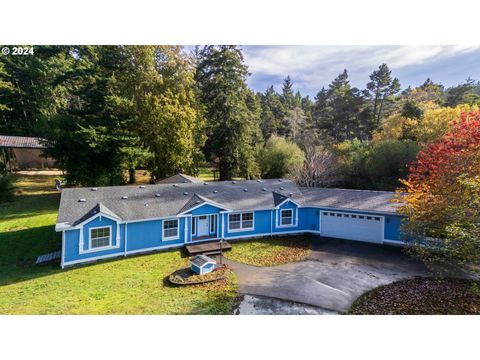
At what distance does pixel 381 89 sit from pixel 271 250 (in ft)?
116

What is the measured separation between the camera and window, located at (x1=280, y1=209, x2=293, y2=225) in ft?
52.3

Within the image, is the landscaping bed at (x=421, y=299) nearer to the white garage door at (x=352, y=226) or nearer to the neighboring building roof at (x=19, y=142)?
the white garage door at (x=352, y=226)

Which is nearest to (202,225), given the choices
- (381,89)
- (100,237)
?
(100,237)

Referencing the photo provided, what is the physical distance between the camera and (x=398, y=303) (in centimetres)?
870

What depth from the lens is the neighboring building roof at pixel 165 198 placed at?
12.5 metres

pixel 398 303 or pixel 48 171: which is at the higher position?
pixel 48 171

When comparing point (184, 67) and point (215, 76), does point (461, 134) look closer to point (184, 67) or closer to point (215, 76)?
point (184, 67)

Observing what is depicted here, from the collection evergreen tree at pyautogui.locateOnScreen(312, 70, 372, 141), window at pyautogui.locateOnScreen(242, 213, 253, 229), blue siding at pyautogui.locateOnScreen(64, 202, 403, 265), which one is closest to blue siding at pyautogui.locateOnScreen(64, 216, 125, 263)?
blue siding at pyautogui.locateOnScreen(64, 202, 403, 265)

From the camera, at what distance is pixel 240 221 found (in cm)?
1509

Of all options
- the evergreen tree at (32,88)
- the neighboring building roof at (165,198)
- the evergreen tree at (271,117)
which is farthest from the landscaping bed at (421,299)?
the evergreen tree at (271,117)

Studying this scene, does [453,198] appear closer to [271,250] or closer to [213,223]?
[271,250]

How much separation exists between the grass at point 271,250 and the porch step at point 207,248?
0.41 metres
